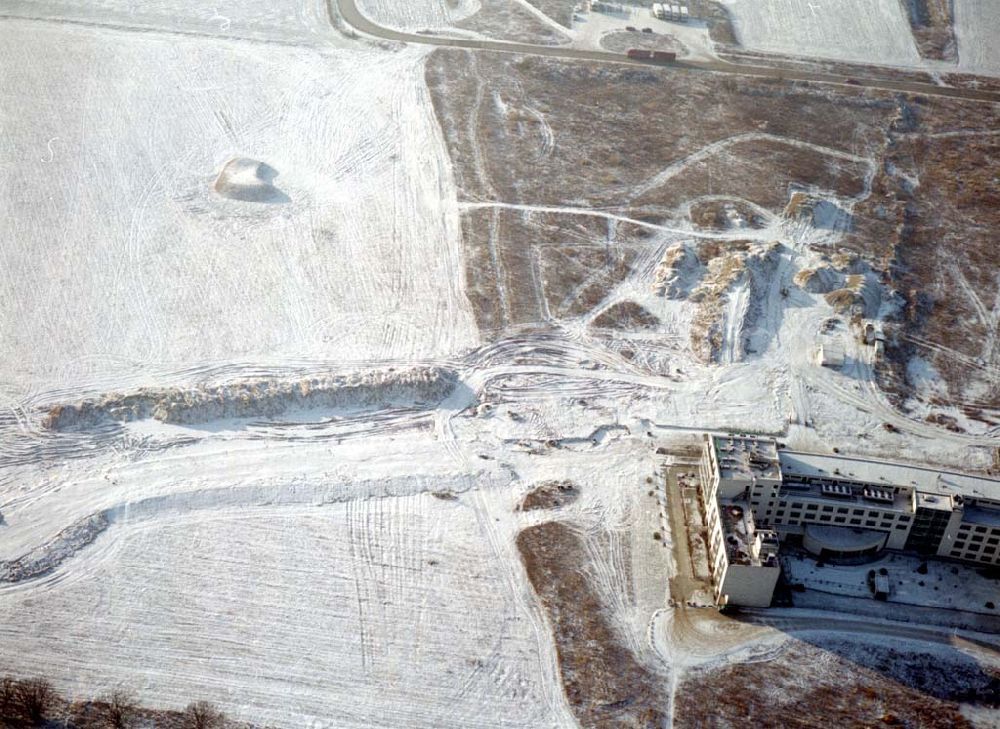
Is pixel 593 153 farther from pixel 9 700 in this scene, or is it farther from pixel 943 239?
pixel 9 700

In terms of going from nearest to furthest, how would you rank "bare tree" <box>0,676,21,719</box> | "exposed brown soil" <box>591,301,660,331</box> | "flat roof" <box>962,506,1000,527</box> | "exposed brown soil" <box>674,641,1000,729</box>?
"bare tree" <box>0,676,21,719</box> < "exposed brown soil" <box>674,641,1000,729</box> < "flat roof" <box>962,506,1000,527</box> < "exposed brown soil" <box>591,301,660,331</box>

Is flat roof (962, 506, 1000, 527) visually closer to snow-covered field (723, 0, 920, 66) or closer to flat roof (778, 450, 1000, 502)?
flat roof (778, 450, 1000, 502)

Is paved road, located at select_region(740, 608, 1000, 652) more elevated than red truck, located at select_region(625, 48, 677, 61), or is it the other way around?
red truck, located at select_region(625, 48, 677, 61)

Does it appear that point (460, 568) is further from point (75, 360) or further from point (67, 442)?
point (75, 360)

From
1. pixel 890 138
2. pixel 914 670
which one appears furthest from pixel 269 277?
pixel 890 138

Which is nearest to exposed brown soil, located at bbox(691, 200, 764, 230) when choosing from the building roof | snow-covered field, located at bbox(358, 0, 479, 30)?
the building roof

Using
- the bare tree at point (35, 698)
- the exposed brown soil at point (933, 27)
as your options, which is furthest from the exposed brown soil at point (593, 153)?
the bare tree at point (35, 698)
